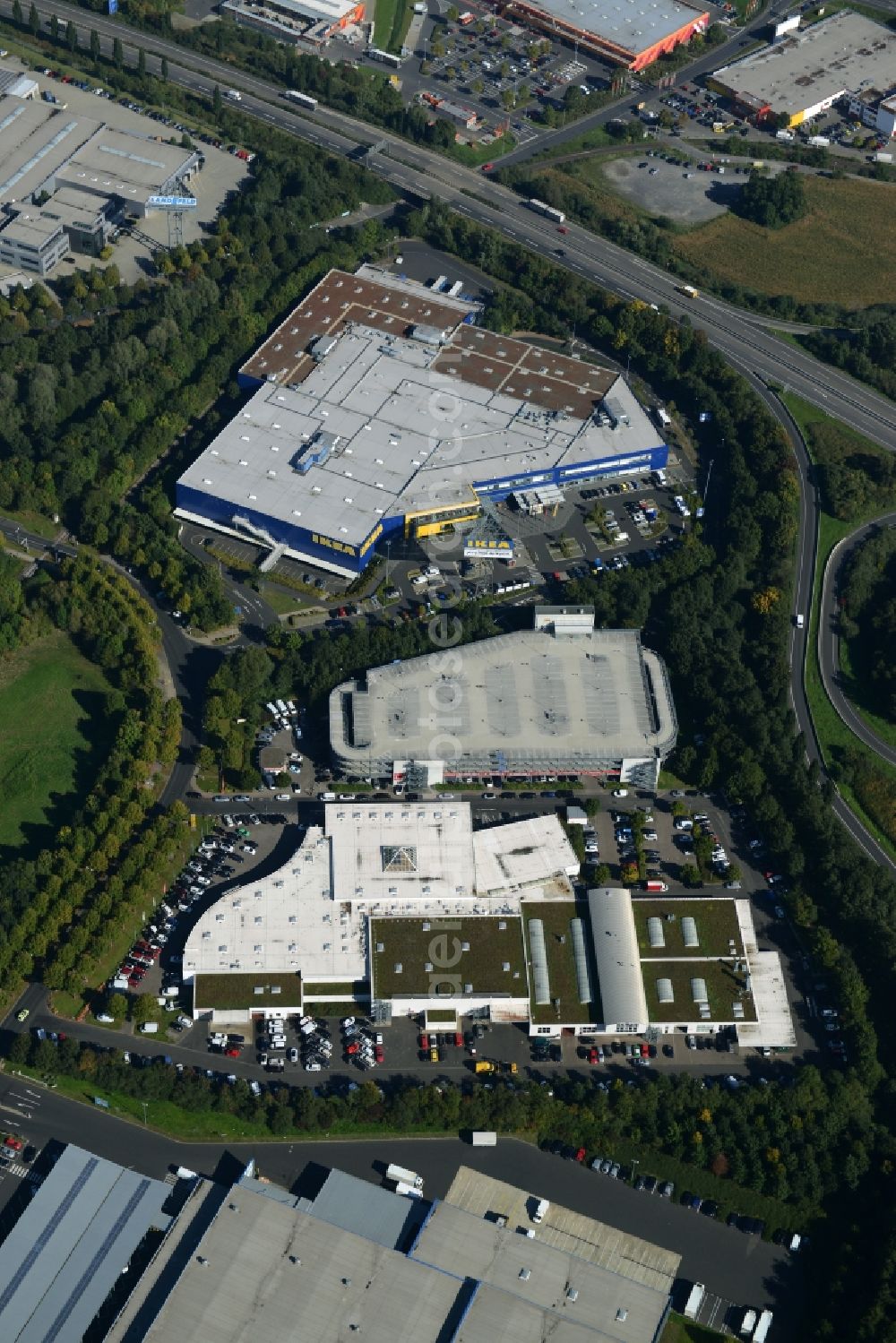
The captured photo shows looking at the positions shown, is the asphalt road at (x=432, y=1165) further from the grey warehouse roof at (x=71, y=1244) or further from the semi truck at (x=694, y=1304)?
the grey warehouse roof at (x=71, y=1244)

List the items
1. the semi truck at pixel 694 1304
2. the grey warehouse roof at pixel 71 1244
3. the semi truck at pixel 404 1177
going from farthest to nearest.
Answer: the semi truck at pixel 404 1177 < the semi truck at pixel 694 1304 < the grey warehouse roof at pixel 71 1244

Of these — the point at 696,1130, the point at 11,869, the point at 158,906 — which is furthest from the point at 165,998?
the point at 696,1130

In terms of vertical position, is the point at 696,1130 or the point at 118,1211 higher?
the point at 696,1130

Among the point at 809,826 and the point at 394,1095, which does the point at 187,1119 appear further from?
the point at 809,826

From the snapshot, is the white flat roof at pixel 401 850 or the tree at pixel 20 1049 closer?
the tree at pixel 20 1049

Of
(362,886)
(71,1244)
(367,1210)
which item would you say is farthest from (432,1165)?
(71,1244)

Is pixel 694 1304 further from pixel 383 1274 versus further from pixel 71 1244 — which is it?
pixel 71 1244

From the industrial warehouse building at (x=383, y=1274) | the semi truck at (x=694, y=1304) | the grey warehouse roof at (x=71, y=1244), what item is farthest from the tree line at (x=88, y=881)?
the semi truck at (x=694, y=1304)
